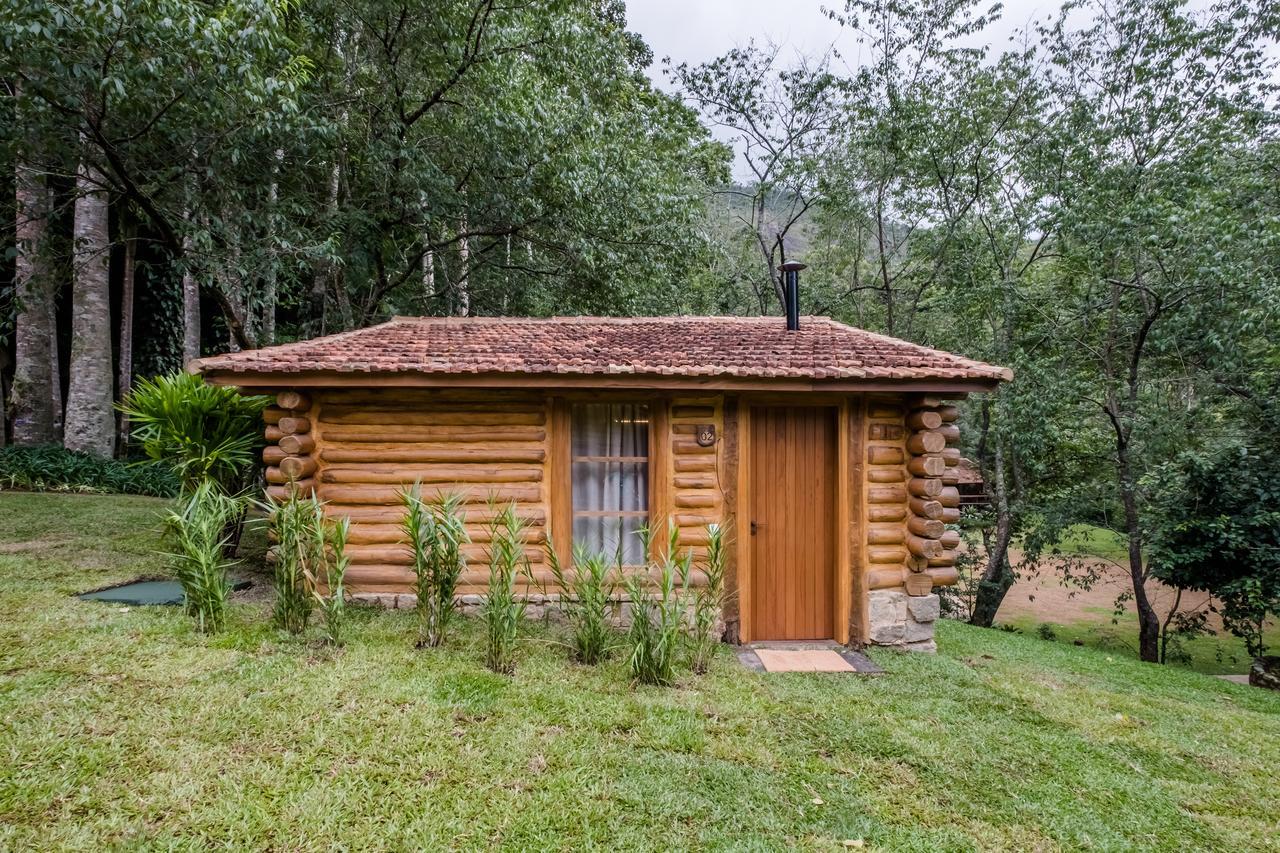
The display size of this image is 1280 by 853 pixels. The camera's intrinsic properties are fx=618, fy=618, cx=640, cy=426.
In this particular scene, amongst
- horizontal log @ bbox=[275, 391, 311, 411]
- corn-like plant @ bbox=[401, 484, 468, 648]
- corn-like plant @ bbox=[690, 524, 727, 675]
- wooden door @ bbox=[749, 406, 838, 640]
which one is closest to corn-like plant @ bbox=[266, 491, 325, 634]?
corn-like plant @ bbox=[401, 484, 468, 648]

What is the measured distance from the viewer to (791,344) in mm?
6488

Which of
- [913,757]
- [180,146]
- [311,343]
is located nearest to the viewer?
[913,757]

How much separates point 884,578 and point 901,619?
0.43 metres

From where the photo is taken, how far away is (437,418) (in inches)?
229

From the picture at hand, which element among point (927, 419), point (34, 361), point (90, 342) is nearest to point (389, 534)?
point (927, 419)

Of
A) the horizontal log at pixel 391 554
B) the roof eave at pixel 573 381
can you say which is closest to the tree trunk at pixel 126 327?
→ the roof eave at pixel 573 381

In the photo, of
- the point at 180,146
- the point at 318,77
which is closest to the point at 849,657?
the point at 180,146

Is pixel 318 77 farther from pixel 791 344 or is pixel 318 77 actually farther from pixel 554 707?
pixel 554 707

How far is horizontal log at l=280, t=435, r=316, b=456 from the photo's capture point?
18.0ft

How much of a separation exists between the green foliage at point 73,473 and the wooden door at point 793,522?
909 centimetres

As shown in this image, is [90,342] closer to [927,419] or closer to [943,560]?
[927,419]

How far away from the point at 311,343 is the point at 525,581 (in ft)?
10.6

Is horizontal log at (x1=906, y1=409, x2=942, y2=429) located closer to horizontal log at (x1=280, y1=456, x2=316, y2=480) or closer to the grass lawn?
the grass lawn

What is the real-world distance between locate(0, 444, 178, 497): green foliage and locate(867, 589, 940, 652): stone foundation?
1017 cm
